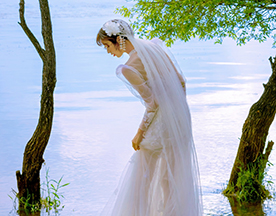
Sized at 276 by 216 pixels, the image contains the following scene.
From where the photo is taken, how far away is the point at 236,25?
433 cm

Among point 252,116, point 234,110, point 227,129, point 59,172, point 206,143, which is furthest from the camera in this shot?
point 234,110

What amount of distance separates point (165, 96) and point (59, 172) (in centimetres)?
334

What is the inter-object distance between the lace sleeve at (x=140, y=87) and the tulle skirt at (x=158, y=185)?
140 millimetres

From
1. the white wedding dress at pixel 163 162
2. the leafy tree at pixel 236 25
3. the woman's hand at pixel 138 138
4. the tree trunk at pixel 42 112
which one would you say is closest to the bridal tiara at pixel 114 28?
the white wedding dress at pixel 163 162

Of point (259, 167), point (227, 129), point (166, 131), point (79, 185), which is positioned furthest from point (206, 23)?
point (227, 129)

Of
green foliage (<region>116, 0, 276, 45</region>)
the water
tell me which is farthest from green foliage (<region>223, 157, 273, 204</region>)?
green foliage (<region>116, 0, 276, 45</region>)

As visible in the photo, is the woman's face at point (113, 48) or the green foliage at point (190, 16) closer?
the woman's face at point (113, 48)

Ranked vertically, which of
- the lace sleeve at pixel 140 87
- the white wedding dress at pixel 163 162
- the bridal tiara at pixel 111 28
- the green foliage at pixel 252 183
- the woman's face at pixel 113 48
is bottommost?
the green foliage at pixel 252 183

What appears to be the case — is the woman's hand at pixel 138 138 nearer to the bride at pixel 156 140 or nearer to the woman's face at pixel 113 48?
the bride at pixel 156 140

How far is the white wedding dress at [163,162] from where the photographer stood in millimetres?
2975

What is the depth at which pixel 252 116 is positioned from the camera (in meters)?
4.04

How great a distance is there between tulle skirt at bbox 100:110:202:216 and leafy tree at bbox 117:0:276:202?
110 cm

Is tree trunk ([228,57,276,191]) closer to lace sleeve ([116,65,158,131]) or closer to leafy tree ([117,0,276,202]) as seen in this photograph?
leafy tree ([117,0,276,202])

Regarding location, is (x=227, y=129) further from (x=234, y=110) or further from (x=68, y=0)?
(x=68, y=0)
